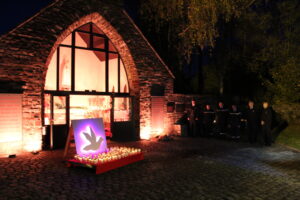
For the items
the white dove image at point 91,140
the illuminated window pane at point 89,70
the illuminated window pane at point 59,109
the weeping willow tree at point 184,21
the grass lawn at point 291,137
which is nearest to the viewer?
the white dove image at point 91,140

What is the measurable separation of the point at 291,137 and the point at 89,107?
10.6 metres

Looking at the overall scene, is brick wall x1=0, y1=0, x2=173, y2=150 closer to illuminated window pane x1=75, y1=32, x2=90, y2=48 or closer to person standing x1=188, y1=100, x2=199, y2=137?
illuminated window pane x1=75, y1=32, x2=90, y2=48

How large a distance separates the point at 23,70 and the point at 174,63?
38.4 ft

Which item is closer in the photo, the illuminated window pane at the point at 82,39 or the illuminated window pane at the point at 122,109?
the illuminated window pane at the point at 82,39

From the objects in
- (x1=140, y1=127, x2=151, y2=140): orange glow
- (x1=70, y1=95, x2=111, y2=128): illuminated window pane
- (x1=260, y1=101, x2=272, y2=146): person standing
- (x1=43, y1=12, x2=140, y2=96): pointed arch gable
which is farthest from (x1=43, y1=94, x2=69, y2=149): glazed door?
(x1=260, y1=101, x2=272, y2=146): person standing

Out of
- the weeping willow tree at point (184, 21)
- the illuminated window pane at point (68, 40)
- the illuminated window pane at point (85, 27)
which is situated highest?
the weeping willow tree at point (184, 21)

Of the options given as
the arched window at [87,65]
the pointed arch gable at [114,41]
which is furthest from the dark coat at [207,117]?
the arched window at [87,65]

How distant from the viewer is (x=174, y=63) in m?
19.8

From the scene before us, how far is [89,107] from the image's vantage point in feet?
43.9

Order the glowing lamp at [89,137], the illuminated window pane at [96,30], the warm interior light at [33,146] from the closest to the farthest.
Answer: the glowing lamp at [89,137]
the warm interior light at [33,146]
the illuminated window pane at [96,30]

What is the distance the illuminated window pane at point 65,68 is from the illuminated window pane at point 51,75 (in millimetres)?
276

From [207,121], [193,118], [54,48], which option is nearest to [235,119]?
[207,121]

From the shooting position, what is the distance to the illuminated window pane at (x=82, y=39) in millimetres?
12512

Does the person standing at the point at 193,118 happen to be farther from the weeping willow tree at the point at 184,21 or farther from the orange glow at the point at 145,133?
the weeping willow tree at the point at 184,21
